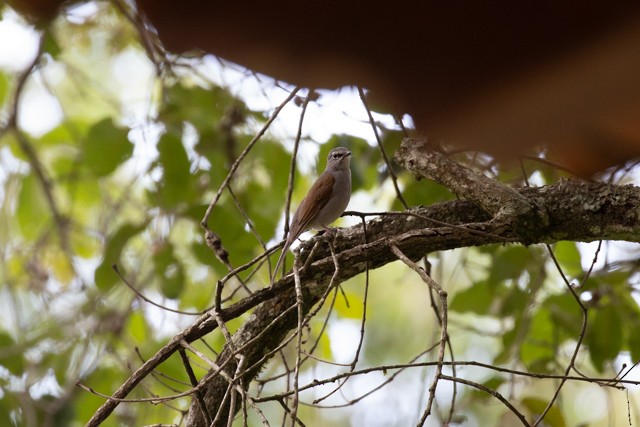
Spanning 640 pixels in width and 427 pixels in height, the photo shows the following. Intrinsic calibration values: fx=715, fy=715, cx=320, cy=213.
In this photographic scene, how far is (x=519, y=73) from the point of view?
0.51m

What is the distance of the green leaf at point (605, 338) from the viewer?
3090mm

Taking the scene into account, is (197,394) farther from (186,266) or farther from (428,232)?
(186,266)

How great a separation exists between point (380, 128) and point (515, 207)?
1.23 meters

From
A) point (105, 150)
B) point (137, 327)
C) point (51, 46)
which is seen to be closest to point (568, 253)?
point (105, 150)

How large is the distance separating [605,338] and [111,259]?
Answer: 7.39 ft

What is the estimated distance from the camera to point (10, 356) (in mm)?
3879

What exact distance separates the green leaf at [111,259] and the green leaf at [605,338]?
84.4 inches

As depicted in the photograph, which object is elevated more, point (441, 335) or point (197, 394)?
point (441, 335)

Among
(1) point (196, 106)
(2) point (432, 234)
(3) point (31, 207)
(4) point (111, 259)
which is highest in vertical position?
(1) point (196, 106)

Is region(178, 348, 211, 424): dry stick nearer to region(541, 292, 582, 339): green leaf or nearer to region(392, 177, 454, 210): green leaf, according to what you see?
region(392, 177, 454, 210): green leaf

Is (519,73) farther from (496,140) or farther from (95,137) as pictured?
(95,137)

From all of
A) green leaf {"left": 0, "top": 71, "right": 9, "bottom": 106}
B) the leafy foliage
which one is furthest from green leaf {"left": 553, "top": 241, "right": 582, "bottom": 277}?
green leaf {"left": 0, "top": 71, "right": 9, "bottom": 106}

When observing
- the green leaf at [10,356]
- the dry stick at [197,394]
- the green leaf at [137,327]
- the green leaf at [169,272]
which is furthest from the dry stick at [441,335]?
the green leaf at [137,327]

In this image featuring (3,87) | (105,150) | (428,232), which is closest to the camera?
(428,232)
